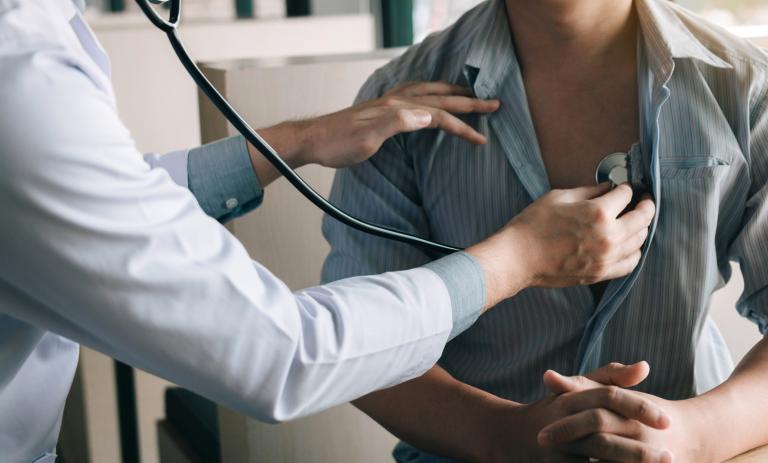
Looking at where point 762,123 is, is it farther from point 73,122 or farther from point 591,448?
point 73,122

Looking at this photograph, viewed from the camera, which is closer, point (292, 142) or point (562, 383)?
point (562, 383)

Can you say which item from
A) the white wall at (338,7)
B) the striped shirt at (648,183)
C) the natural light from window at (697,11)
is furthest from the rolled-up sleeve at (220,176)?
the white wall at (338,7)

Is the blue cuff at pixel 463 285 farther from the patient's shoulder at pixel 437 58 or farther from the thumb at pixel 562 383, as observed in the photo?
the patient's shoulder at pixel 437 58

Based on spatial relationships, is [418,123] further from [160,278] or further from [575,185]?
[160,278]

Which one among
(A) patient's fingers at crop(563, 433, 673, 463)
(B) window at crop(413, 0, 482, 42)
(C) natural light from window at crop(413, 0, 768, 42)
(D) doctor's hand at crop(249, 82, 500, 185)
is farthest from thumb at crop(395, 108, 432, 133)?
(B) window at crop(413, 0, 482, 42)

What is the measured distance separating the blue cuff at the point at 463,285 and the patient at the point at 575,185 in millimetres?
179

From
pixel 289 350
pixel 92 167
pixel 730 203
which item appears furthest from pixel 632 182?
pixel 92 167

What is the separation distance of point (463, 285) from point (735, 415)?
0.38m

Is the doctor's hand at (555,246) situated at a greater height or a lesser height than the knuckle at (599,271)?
greater

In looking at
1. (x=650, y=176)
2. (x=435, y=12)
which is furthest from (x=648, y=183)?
(x=435, y=12)

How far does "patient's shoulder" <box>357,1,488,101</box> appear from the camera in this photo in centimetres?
137

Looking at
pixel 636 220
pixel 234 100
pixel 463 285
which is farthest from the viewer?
pixel 234 100

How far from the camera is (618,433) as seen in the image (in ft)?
3.42

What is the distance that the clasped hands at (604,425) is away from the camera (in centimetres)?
102
